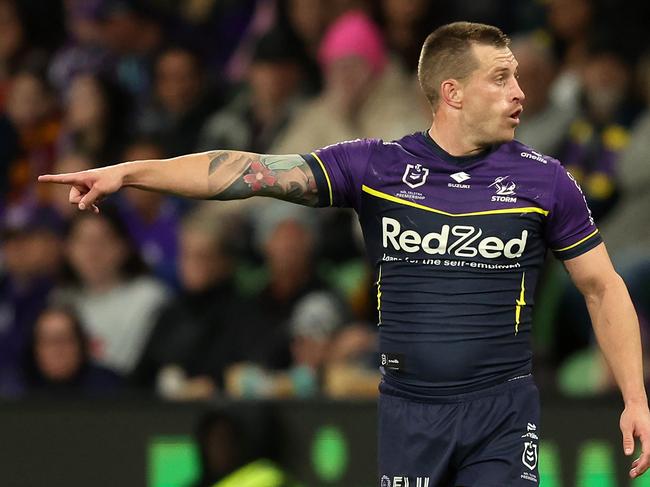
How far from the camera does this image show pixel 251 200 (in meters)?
9.91

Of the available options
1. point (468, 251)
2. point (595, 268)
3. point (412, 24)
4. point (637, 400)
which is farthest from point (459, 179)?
point (412, 24)

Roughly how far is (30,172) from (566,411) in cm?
541

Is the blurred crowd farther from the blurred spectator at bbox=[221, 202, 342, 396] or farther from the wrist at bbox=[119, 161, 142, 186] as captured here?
the wrist at bbox=[119, 161, 142, 186]

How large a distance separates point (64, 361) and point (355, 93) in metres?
2.54

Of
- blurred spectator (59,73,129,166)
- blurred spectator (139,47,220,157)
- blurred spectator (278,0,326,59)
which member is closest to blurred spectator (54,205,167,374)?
blurred spectator (59,73,129,166)

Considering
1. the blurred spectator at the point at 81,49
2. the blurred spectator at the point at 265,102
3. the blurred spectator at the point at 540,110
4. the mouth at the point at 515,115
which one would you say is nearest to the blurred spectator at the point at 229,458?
the blurred spectator at the point at 540,110

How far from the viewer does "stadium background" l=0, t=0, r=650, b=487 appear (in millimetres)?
8023

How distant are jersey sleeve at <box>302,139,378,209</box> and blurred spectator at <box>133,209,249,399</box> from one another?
11.7 ft

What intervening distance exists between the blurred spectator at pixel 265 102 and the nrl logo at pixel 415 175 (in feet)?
16.6

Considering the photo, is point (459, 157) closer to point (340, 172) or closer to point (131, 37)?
point (340, 172)

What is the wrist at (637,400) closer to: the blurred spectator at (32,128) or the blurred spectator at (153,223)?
the blurred spectator at (153,223)

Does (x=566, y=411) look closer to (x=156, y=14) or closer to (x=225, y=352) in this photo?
(x=225, y=352)

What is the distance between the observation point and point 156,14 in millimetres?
11875

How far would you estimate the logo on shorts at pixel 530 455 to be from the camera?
4971 mm
